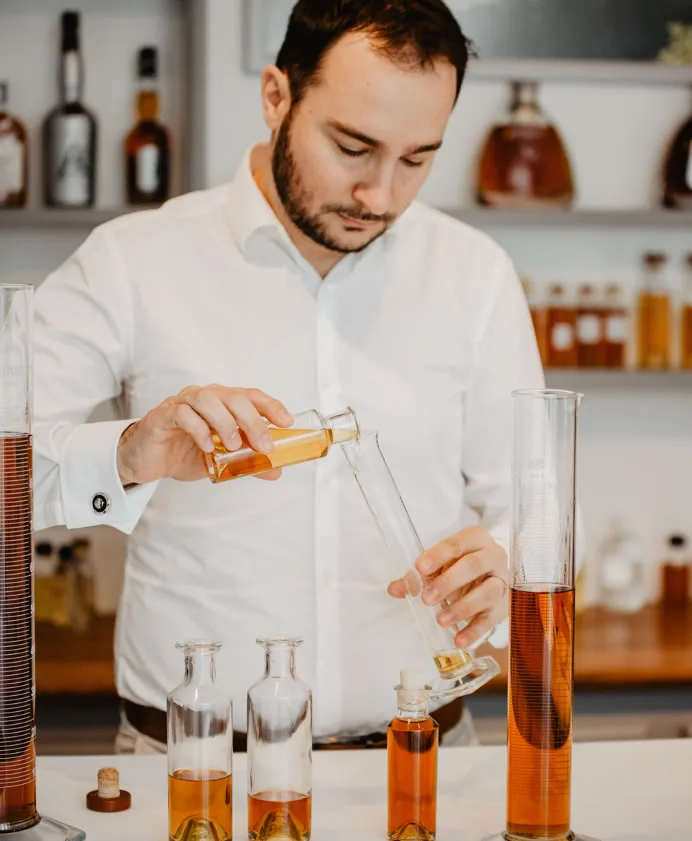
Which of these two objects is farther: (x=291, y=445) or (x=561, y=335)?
(x=561, y=335)

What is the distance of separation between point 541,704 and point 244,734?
0.67 m

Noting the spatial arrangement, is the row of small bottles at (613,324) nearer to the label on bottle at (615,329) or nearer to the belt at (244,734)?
the label on bottle at (615,329)

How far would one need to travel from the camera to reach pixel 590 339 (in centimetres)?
274

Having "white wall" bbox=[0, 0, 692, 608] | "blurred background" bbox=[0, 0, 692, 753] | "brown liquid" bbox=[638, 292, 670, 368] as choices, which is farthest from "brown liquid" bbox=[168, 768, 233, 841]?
"brown liquid" bbox=[638, 292, 670, 368]

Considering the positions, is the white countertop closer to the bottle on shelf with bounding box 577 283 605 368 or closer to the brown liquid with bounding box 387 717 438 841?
the brown liquid with bounding box 387 717 438 841

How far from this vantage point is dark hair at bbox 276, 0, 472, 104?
149 centimetres

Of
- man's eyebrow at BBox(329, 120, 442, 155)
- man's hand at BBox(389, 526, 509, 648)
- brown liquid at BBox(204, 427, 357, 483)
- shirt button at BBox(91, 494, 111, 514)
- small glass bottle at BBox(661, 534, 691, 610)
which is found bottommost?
small glass bottle at BBox(661, 534, 691, 610)

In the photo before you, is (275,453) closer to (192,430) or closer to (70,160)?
(192,430)

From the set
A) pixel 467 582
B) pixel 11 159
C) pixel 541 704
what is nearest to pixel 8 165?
pixel 11 159

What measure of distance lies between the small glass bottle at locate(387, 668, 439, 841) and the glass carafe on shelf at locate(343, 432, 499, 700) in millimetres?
76

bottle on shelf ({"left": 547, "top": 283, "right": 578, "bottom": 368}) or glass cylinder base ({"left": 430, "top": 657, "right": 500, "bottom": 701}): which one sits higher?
bottle on shelf ({"left": 547, "top": 283, "right": 578, "bottom": 368})

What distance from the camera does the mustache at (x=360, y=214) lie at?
1549 mm

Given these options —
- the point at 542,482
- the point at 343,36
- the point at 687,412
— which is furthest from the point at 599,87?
the point at 542,482

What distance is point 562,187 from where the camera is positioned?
106 inches
